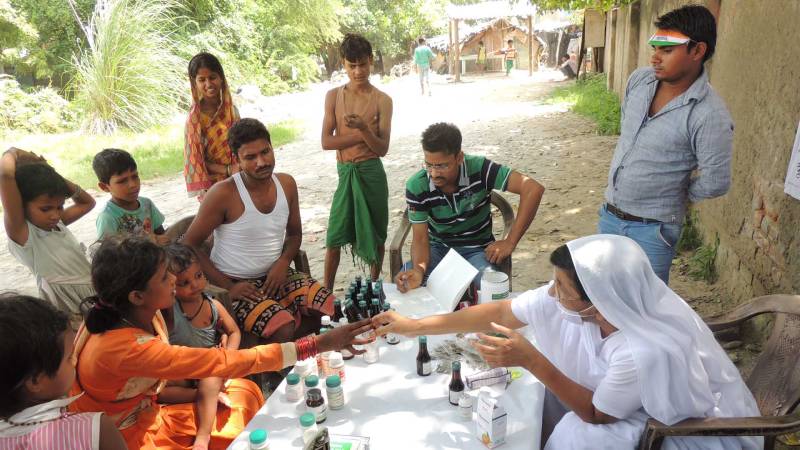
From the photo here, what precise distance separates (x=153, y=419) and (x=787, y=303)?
2.71 metres

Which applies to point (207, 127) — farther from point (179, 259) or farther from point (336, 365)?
point (336, 365)

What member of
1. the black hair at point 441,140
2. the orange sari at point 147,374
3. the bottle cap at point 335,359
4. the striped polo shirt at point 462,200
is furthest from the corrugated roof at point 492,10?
the orange sari at point 147,374

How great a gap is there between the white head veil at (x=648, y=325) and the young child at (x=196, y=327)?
66.0 inches

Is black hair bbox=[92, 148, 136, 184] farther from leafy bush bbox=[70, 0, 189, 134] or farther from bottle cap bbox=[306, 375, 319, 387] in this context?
leafy bush bbox=[70, 0, 189, 134]

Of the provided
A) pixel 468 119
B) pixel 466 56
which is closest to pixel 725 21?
pixel 468 119

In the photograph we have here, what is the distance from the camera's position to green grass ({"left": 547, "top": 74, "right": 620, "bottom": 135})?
1020cm

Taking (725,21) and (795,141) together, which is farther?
(725,21)

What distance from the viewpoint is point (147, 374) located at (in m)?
2.06

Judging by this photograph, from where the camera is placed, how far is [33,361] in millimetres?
1529

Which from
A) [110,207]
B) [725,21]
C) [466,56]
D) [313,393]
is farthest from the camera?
[466,56]

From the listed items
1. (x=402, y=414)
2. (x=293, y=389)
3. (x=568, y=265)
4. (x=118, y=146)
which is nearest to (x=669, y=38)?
(x=568, y=265)

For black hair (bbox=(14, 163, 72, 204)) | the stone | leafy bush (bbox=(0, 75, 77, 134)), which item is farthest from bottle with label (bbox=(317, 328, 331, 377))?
leafy bush (bbox=(0, 75, 77, 134))

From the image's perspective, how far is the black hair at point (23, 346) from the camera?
148 centimetres

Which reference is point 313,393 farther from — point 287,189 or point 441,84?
point 441,84
